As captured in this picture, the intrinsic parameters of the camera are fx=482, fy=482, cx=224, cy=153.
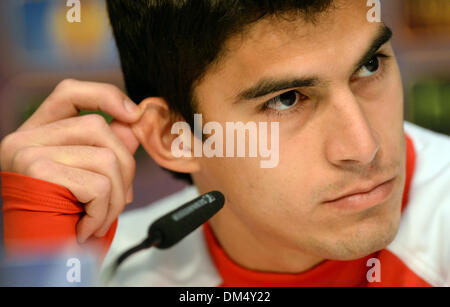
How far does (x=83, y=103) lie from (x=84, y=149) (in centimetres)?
14

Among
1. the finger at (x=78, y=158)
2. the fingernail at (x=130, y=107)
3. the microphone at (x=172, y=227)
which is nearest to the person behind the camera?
the microphone at (x=172, y=227)

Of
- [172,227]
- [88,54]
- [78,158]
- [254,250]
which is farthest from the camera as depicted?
[88,54]

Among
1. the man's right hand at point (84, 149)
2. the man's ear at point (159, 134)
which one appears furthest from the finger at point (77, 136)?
the man's ear at point (159, 134)

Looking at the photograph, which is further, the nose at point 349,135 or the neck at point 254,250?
the neck at point 254,250

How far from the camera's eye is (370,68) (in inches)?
41.0

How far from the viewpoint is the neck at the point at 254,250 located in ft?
4.05

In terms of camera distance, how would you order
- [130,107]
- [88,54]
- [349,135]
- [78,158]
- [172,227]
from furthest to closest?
[88,54]
[130,107]
[78,158]
[349,135]
[172,227]

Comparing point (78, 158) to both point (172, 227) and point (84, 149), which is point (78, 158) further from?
point (172, 227)

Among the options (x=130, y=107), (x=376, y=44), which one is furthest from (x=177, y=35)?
(x=376, y=44)

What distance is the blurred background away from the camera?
1.26 meters

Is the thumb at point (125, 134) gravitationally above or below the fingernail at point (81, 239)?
above

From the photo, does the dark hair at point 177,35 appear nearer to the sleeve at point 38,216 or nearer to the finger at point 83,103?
the finger at point 83,103

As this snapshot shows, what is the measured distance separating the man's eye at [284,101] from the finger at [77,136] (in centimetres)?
34

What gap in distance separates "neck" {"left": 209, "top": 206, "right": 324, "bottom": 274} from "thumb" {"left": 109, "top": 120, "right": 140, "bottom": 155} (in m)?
0.31
